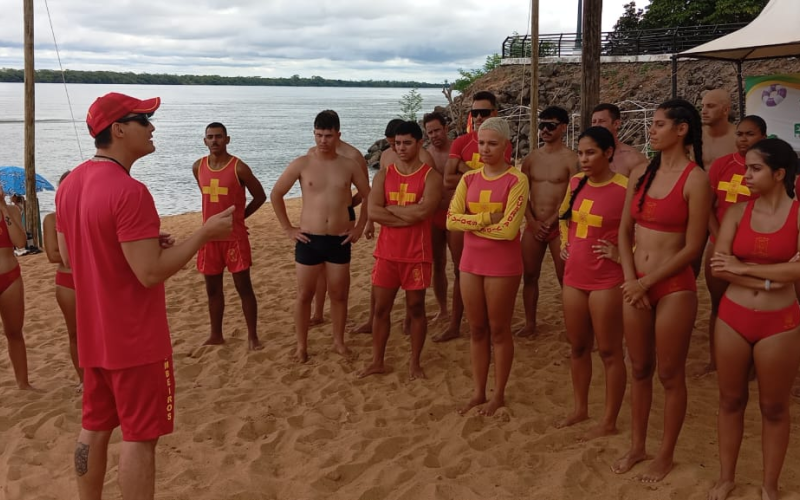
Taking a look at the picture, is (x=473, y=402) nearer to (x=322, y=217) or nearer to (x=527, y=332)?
(x=527, y=332)

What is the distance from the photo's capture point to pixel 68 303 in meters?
4.68

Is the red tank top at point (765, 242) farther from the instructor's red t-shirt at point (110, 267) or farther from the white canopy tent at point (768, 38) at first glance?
the white canopy tent at point (768, 38)

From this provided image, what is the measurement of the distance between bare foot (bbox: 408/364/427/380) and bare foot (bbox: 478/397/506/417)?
829mm

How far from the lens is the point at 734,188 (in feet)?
15.3

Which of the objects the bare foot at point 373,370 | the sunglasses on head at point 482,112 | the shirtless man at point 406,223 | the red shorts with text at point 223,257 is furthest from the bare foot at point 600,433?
the red shorts with text at point 223,257

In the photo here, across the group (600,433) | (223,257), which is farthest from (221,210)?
(600,433)

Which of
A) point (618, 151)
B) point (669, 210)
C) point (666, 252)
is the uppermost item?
point (618, 151)

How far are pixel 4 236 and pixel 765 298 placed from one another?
15.7 ft

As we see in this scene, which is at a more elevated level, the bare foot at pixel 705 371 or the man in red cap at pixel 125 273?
the man in red cap at pixel 125 273

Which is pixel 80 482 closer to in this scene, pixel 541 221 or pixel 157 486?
pixel 157 486

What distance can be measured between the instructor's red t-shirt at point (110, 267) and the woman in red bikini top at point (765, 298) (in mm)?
2575

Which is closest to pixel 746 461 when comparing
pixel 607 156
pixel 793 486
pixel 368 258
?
pixel 793 486

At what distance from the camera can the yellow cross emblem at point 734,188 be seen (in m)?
4.62

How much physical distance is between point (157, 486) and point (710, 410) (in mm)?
3634
